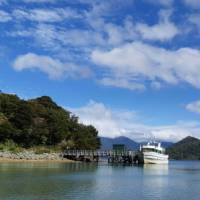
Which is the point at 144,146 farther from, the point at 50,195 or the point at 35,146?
the point at 50,195

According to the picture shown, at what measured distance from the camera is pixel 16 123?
13562 cm

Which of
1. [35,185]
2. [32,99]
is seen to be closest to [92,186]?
[35,185]

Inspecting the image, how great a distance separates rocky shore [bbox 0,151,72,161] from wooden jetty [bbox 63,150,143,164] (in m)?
5.39

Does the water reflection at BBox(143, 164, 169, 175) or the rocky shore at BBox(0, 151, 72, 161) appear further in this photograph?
the rocky shore at BBox(0, 151, 72, 161)

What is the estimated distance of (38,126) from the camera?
5472 inches

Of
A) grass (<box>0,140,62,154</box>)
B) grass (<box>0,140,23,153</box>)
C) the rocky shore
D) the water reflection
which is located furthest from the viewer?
grass (<box>0,140,62,154</box>)

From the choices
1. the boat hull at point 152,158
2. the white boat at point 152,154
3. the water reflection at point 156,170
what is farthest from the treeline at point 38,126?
the water reflection at point 156,170

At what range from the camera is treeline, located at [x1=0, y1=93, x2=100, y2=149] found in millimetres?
133875

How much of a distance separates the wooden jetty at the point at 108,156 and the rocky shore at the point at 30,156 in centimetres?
539

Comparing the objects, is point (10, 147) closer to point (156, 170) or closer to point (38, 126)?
point (38, 126)

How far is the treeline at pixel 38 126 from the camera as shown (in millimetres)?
133875

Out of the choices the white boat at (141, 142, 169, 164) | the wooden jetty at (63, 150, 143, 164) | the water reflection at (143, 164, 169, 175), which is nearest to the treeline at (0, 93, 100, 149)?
the wooden jetty at (63, 150, 143, 164)

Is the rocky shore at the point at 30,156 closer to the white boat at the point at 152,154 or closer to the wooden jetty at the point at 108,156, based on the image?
the wooden jetty at the point at 108,156

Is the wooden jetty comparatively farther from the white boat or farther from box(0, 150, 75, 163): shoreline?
box(0, 150, 75, 163): shoreline
